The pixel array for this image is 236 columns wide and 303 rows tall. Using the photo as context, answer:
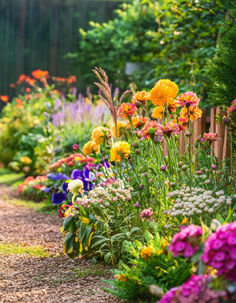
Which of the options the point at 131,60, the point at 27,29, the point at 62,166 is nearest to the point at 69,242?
the point at 62,166

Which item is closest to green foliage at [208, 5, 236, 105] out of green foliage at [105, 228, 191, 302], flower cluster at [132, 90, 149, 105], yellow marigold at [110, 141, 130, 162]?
flower cluster at [132, 90, 149, 105]

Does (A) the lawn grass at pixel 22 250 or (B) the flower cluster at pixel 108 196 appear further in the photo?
(A) the lawn grass at pixel 22 250

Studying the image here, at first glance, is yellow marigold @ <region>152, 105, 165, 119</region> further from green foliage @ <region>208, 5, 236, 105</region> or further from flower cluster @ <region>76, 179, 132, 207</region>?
flower cluster @ <region>76, 179, 132, 207</region>

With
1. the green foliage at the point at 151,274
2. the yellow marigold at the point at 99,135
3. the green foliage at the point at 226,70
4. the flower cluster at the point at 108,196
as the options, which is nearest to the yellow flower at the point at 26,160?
the yellow marigold at the point at 99,135

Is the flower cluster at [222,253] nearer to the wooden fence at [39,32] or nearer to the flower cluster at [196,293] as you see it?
the flower cluster at [196,293]

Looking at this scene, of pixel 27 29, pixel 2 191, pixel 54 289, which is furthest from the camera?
pixel 27 29

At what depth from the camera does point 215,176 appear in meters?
2.76

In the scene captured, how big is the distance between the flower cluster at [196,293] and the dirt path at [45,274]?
2.25 ft

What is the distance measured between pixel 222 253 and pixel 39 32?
8364 mm

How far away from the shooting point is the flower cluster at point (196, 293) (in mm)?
1448

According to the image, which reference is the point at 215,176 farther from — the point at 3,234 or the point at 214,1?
the point at 214,1

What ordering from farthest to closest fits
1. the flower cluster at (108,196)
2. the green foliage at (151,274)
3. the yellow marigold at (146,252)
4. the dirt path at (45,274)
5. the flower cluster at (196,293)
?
the flower cluster at (108,196)
the dirt path at (45,274)
the yellow marigold at (146,252)
the green foliage at (151,274)
the flower cluster at (196,293)

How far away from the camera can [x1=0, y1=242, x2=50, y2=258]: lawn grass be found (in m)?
2.98

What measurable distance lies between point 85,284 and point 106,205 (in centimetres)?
52
